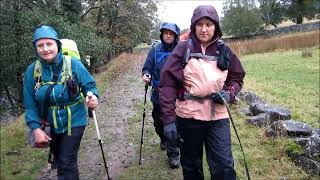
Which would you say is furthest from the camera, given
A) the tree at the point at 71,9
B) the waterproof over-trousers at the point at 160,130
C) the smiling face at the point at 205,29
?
the tree at the point at 71,9

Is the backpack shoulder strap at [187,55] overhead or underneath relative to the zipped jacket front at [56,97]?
overhead

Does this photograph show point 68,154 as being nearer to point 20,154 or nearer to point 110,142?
point 20,154

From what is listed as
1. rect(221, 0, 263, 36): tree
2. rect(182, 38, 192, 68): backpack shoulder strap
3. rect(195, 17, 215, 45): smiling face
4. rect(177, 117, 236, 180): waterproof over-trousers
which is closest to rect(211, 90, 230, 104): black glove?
rect(177, 117, 236, 180): waterproof over-trousers

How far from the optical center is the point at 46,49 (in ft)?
14.3

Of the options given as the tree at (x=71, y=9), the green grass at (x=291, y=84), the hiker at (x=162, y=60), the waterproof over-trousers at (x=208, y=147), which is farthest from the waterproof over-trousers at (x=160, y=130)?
the tree at (x=71, y=9)

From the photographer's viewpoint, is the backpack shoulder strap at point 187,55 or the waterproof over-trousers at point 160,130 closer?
the backpack shoulder strap at point 187,55

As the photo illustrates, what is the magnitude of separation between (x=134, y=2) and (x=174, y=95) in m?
29.0

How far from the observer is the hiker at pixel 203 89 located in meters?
4.46

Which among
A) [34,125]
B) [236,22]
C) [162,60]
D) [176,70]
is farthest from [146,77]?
[236,22]

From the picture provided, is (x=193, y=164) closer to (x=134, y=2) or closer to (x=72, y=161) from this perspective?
(x=72, y=161)

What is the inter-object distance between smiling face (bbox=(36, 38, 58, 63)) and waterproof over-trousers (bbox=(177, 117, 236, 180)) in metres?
1.55

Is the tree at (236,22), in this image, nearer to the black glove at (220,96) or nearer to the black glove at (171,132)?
the black glove at (220,96)

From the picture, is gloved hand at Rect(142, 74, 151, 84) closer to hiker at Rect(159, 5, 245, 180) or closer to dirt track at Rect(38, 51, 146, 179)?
dirt track at Rect(38, 51, 146, 179)

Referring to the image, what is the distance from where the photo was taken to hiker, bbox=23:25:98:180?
14.4ft
